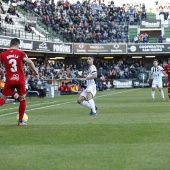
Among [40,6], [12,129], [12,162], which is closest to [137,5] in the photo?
[40,6]

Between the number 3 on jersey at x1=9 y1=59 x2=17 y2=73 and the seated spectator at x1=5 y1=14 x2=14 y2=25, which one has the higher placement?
the seated spectator at x1=5 y1=14 x2=14 y2=25

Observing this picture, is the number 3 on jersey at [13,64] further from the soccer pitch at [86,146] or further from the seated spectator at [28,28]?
the seated spectator at [28,28]

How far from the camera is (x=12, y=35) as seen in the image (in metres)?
41.8

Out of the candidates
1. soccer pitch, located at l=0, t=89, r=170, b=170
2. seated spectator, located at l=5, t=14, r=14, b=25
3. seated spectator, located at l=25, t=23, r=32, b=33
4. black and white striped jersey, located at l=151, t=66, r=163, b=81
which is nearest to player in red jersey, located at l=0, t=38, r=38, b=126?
soccer pitch, located at l=0, t=89, r=170, b=170

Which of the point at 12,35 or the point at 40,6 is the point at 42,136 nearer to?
A: the point at 12,35

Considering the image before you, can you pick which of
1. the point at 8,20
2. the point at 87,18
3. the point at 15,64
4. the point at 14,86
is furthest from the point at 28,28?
the point at 15,64

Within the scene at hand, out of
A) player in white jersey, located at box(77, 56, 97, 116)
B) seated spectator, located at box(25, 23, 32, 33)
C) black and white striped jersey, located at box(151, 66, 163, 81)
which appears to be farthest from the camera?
seated spectator, located at box(25, 23, 32, 33)

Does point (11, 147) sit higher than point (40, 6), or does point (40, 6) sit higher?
point (40, 6)

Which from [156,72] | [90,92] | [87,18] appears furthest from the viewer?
[87,18]

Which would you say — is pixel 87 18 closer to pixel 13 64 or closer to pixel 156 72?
pixel 156 72

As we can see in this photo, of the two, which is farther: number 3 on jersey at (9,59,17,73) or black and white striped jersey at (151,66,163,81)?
black and white striped jersey at (151,66,163,81)

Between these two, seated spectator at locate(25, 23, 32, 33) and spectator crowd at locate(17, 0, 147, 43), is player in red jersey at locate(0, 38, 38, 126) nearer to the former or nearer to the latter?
seated spectator at locate(25, 23, 32, 33)

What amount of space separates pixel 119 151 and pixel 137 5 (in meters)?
62.4

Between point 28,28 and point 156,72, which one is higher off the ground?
point 28,28
